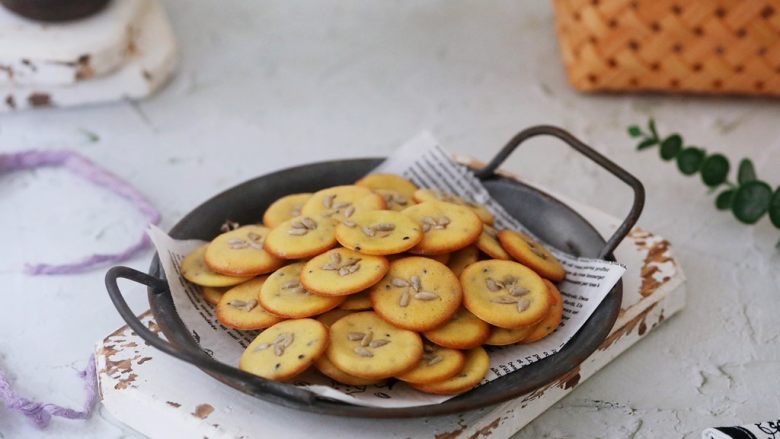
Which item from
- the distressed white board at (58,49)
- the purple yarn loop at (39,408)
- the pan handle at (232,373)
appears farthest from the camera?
the distressed white board at (58,49)

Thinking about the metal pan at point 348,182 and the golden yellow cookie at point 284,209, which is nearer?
the metal pan at point 348,182

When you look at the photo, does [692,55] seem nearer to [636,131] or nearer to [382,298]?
[636,131]

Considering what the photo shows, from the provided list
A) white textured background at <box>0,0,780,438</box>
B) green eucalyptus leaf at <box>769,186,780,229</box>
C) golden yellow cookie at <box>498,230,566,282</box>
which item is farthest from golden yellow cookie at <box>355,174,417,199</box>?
green eucalyptus leaf at <box>769,186,780,229</box>

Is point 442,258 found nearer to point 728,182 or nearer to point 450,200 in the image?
point 450,200

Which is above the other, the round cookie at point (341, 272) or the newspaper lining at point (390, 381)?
the round cookie at point (341, 272)

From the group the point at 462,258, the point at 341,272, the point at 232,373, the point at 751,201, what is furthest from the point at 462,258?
the point at 751,201

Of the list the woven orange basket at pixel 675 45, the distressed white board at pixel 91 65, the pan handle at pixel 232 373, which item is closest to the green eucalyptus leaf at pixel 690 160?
the woven orange basket at pixel 675 45

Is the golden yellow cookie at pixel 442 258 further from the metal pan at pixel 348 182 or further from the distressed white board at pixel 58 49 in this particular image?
the distressed white board at pixel 58 49
